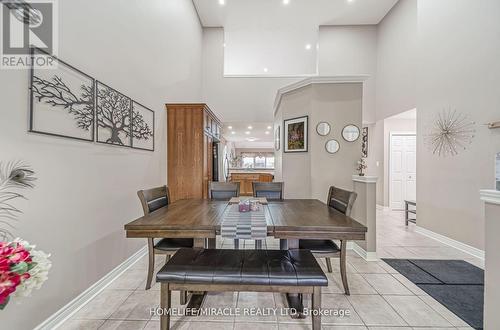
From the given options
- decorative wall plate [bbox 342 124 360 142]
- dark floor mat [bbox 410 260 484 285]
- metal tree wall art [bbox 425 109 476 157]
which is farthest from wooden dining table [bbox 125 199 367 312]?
metal tree wall art [bbox 425 109 476 157]

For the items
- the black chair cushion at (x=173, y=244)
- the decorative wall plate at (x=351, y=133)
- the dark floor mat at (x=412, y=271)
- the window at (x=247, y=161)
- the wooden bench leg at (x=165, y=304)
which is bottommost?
the dark floor mat at (x=412, y=271)

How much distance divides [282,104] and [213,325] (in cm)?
368

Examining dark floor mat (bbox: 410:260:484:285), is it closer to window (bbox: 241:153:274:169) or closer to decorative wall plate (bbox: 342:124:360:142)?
decorative wall plate (bbox: 342:124:360:142)

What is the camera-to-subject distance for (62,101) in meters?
1.73

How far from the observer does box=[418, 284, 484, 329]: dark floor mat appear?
177cm

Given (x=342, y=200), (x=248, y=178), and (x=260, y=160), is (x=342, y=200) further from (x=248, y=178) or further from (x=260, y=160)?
(x=260, y=160)

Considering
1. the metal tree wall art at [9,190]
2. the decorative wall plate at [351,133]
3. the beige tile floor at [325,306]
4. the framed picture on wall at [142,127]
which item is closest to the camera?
the metal tree wall art at [9,190]

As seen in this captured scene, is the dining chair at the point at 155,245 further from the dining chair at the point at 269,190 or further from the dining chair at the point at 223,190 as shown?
the dining chair at the point at 269,190

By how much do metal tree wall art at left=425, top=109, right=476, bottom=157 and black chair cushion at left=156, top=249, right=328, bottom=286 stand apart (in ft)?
10.4

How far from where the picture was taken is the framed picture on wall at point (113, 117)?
7.07 ft

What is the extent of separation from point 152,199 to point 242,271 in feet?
3.76

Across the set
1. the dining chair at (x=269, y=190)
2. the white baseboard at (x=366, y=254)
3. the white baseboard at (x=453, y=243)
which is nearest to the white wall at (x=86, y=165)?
the dining chair at (x=269, y=190)

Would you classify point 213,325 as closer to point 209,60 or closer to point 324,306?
point 324,306

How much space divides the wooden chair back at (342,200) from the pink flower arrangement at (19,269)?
1.91m
